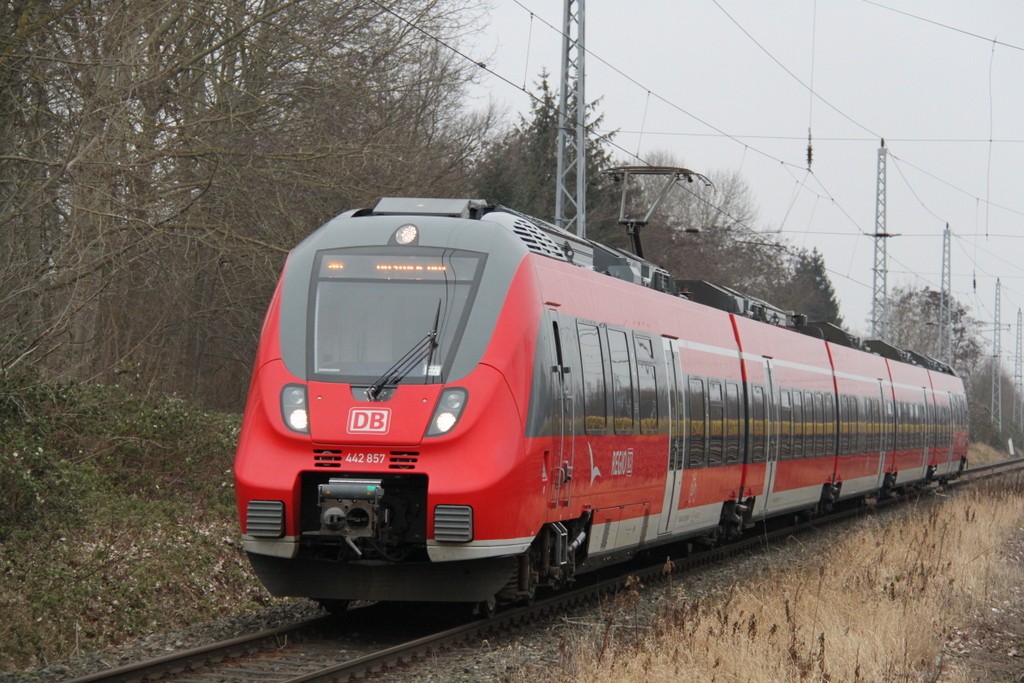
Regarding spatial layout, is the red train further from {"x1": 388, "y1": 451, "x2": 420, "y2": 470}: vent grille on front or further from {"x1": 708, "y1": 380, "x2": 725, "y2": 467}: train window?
{"x1": 708, "y1": 380, "x2": 725, "y2": 467}: train window

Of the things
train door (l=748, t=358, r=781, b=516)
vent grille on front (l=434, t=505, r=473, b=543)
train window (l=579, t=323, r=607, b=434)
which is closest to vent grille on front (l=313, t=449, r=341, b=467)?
vent grille on front (l=434, t=505, r=473, b=543)

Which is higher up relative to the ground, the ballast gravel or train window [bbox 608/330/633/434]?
train window [bbox 608/330/633/434]

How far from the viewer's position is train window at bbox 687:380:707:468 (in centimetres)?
1340

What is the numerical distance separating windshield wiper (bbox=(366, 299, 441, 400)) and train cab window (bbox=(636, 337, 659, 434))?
11.2ft

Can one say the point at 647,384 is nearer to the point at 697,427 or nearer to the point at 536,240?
the point at 697,427

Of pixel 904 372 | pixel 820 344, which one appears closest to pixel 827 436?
pixel 820 344

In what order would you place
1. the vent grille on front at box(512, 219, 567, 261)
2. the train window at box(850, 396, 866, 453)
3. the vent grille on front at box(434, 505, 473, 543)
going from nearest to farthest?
the vent grille on front at box(434, 505, 473, 543) < the vent grille on front at box(512, 219, 567, 261) < the train window at box(850, 396, 866, 453)

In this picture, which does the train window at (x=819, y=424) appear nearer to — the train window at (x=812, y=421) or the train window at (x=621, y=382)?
the train window at (x=812, y=421)

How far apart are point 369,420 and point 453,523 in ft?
3.07

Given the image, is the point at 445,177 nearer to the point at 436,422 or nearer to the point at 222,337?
the point at 222,337

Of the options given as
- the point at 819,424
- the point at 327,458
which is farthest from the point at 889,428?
the point at 327,458

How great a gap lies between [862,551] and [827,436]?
17.7 ft

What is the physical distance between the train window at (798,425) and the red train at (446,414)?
21.8ft

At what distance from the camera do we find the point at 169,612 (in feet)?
32.8
